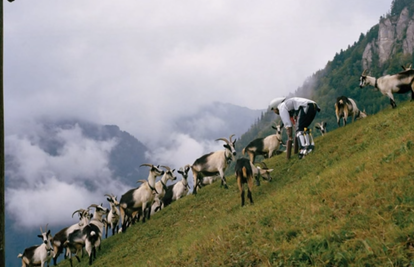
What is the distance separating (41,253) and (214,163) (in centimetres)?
1236

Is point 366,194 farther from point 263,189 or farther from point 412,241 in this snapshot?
point 263,189

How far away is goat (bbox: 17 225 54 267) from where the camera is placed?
22188 millimetres

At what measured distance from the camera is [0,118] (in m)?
4.64

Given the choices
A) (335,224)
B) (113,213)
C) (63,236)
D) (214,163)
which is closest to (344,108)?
(214,163)

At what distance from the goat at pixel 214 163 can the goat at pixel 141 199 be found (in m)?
2.36

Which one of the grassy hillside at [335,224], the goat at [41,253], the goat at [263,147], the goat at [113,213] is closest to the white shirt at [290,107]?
the grassy hillside at [335,224]

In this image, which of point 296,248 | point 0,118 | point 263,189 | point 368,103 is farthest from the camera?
point 368,103

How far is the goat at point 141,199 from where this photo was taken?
2264cm

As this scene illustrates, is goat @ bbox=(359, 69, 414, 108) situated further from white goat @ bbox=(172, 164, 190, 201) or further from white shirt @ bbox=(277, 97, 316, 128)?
white goat @ bbox=(172, 164, 190, 201)

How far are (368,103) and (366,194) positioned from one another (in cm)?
20206

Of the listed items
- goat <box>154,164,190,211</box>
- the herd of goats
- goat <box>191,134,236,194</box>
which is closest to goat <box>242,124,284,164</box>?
the herd of goats

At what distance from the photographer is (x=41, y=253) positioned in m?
22.7

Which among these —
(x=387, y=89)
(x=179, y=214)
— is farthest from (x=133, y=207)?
(x=387, y=89)

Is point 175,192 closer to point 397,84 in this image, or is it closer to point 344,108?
point 344,108
